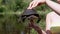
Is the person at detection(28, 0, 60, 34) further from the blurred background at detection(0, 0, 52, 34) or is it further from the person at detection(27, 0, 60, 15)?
the blurred background at detection(0, 0, 52, 34)

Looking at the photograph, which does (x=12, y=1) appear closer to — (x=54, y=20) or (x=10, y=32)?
(x=10, y=32)

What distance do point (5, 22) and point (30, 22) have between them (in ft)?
18.9

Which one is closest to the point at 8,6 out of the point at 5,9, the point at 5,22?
the point at 5,9

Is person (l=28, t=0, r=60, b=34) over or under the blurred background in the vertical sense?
over

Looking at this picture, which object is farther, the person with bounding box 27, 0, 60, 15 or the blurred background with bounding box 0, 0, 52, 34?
the blurred background with bounding box 0, 0, 52, 34

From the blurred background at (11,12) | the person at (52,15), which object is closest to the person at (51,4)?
the person at (52,15)

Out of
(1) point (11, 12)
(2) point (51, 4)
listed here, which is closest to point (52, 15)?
(2) point (51, 4)

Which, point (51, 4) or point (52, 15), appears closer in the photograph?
point (51, 4)

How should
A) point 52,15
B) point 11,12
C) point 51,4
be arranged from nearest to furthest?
point 51,4
point 52,15
point 11,12

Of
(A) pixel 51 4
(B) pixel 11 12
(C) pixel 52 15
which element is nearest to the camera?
(A) pixel 51 4

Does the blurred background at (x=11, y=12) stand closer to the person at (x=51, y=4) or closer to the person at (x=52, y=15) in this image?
the person at (x=52, y=15)

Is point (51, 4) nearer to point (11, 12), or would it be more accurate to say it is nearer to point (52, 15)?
point (52, 15)

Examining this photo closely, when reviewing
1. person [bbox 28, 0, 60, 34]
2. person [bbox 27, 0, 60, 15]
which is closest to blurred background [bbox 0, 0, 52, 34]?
person [bbox 28, 0, 60, 34]

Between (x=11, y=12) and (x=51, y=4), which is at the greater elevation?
(x=51, y=4)
